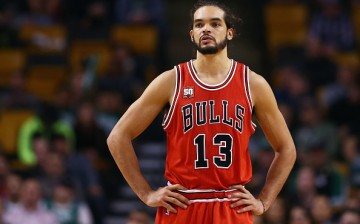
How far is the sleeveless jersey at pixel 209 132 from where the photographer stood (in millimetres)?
6156

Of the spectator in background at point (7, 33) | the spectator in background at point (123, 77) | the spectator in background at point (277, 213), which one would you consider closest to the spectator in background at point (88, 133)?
the spectator in background at point (123, 77)

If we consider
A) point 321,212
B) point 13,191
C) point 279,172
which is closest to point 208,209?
point 279,172

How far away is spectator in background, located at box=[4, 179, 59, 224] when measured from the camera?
1156 cm

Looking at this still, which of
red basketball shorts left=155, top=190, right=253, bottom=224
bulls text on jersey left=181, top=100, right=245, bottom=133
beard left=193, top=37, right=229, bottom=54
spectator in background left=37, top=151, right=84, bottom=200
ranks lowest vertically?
spectator in background left=37, top=151, right=84, bottom=200

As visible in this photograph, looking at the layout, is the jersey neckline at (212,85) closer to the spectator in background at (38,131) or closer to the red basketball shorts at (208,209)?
the red basketball shorts at (208,209)

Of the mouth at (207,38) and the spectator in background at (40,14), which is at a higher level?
the spectator in background at (40,14)

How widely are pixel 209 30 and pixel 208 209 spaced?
3.82 ft

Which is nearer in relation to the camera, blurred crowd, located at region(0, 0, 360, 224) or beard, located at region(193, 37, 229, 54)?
beard, located at region(193, 37, 229, 54)

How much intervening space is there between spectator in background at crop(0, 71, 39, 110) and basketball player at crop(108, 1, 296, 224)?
800 cm

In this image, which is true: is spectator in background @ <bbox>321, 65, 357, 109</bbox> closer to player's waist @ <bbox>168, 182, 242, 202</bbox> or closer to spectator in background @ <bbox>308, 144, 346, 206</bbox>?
spectator in background @ <bbox>308, 144, 346, 206</bbox>

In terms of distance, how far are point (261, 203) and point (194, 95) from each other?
0.85 meters

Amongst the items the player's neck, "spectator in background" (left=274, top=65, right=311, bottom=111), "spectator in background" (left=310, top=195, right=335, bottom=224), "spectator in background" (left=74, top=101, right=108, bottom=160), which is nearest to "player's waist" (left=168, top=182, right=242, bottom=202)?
the player's neck

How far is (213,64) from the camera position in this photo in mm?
6312

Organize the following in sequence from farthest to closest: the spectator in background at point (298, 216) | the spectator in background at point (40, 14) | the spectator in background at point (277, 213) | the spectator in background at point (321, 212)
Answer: the spectator in background at point (40, 14), the spectator in background at point (321, 212), the spectator in background at point (277, 213), the spectator in background at point (298, 216)
